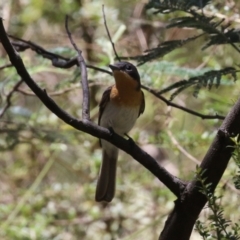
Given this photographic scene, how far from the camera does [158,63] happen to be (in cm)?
231

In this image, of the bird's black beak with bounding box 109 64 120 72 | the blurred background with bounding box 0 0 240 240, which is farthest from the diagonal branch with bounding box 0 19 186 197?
the blurred background with bounding box 0 0 240 240

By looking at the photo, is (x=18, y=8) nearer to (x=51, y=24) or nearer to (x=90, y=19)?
(x=51, y=24)

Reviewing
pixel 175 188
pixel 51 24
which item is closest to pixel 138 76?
pixel 175 188

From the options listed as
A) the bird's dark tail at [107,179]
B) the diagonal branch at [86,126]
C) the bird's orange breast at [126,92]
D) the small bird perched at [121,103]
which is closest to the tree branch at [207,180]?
the diagonal branch at [86,126]

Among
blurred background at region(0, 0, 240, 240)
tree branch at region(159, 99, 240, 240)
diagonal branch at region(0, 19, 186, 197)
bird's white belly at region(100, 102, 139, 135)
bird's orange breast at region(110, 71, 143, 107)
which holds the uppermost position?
blurred background at region(0, 0, 240, 240)

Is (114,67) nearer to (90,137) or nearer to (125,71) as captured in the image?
(125,71)

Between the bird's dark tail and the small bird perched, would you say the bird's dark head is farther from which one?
the bird's dark tail

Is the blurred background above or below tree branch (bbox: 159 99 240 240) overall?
above

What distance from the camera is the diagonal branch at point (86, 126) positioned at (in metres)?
1.13

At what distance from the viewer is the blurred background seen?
2.79 meters

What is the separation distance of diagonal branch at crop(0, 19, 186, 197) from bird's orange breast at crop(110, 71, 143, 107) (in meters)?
0.93

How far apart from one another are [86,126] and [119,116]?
108 cm

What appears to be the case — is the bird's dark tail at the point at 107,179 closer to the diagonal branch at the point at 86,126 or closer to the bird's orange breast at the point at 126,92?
the bird's orange breast at the point at 126,92

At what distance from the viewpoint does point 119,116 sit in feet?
7.45
